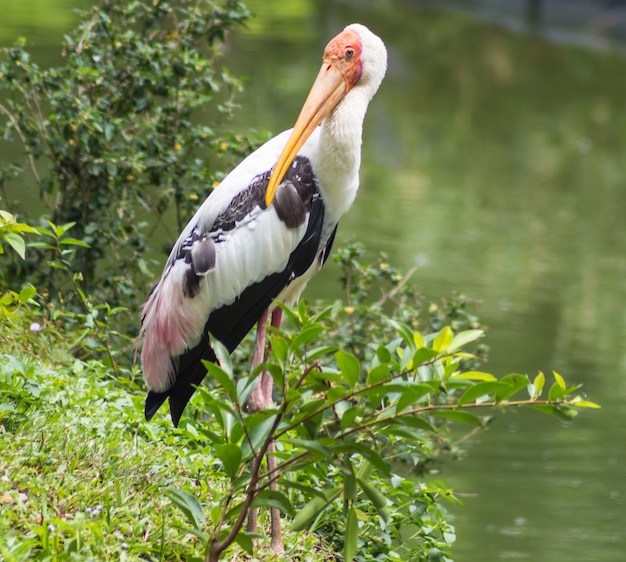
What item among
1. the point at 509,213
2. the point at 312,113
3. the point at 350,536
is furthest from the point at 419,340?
the point at 509,213

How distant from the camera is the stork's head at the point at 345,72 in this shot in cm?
342

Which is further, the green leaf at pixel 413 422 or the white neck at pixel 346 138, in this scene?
the white neck at pixel 346 138

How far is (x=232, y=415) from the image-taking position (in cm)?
248

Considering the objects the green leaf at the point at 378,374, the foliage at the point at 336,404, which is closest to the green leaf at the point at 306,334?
the foliage at the point at 336,404

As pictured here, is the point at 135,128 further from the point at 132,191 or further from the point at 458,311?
the point at 458,311

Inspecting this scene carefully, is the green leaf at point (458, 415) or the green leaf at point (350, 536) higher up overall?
the green leaf at point (458, 415)

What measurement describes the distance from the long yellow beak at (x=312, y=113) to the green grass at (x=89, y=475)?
0.80 meters

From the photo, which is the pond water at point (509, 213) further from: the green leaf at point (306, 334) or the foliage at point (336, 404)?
the green leaf at point (306, 334)

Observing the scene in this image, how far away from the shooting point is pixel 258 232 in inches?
134

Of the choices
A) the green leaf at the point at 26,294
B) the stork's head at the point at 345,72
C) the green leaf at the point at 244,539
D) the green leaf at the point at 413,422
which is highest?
the stork's head at the point at 345,72

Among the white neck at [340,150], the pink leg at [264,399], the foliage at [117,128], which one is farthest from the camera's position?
the foliage at [117,128]

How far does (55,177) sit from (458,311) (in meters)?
1.80

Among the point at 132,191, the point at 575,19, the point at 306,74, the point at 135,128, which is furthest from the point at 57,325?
the point at 575,19

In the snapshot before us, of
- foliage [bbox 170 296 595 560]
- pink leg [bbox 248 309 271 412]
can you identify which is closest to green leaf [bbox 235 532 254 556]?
foliage [bbox 170 296 595 560]
